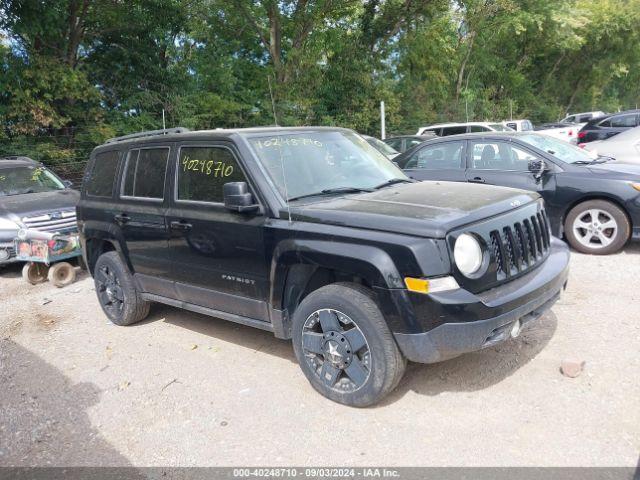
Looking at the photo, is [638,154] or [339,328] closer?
[339,328]

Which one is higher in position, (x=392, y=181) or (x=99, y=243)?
(x=392, y=181)

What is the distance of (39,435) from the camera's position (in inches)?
140

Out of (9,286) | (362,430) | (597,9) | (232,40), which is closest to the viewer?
(362,430)

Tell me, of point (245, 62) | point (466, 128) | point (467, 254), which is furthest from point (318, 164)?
point (245, 62)

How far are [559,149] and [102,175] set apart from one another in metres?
5.82

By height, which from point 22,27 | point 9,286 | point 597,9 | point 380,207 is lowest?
point 9,286

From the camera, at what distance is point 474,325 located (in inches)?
124

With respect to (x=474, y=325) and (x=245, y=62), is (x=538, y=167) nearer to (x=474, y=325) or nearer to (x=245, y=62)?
(x=474, y=325)

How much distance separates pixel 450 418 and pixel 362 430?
0.56 metres

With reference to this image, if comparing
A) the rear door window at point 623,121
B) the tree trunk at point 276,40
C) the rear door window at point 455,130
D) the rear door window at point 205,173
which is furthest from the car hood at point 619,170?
the tree trunk at point 276,40

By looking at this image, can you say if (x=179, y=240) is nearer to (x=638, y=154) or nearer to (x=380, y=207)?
(x=380, y=207)

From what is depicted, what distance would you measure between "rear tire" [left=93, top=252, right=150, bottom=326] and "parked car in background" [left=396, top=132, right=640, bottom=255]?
4498 millimetres

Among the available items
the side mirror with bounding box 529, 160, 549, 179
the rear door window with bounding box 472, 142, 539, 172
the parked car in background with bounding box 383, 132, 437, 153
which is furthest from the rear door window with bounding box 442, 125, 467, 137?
the side mirror with bounding box 529, 160, 549, 179

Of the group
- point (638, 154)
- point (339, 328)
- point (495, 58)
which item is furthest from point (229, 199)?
point (495, 58)
